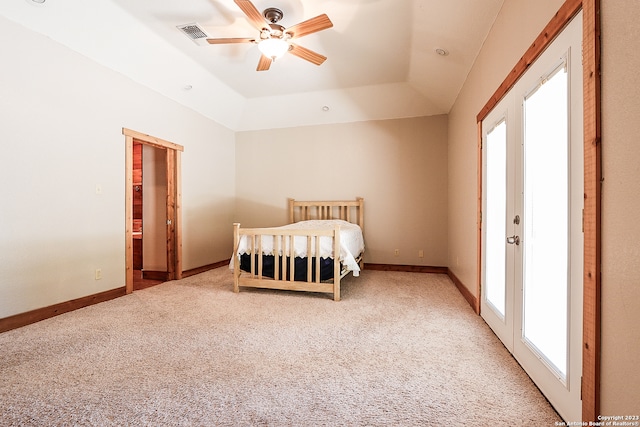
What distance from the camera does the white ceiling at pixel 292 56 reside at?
261 cm

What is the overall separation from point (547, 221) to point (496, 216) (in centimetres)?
90

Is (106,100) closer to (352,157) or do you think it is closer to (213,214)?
(213,214)

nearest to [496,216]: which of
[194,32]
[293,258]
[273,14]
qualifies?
[293,258]

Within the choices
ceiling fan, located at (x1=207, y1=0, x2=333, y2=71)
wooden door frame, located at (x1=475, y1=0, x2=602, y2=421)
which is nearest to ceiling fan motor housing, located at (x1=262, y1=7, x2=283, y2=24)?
ceiling fan, located at (x1=207, y1=0, x2=333, y2=71)

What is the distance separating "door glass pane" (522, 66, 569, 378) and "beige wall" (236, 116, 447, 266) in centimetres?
311

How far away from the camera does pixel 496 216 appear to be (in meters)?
2.40

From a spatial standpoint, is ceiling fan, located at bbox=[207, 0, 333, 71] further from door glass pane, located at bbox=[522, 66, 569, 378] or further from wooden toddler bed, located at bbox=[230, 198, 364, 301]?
wooden toddler bed, located at bbox=[230, 198, 364, 301]

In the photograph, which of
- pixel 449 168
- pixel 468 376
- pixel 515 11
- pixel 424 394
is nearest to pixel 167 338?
pixel 424 394

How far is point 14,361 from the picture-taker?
192cm

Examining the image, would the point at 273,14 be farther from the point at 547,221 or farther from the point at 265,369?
the point at 265,369

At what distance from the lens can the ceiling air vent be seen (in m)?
2.98

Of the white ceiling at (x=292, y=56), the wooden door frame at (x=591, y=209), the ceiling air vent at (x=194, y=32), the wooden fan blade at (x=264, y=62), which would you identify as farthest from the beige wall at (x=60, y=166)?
the wooden door frame at (x=591, y=209)

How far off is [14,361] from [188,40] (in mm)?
3335

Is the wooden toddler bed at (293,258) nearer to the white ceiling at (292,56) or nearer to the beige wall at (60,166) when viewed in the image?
the beige wall at (60,166)
